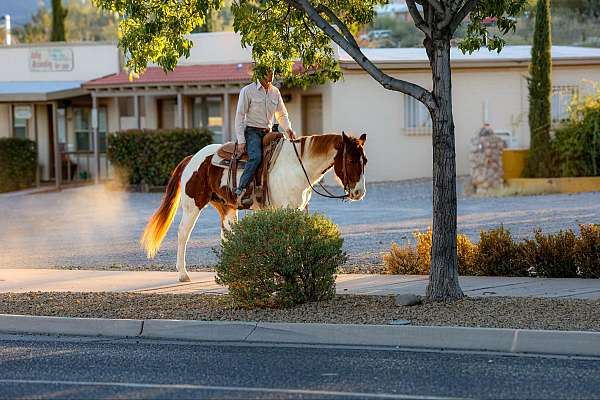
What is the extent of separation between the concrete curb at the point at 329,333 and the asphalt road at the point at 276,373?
236mm

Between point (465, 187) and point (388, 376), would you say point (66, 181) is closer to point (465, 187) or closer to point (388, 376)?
point (465, 187)

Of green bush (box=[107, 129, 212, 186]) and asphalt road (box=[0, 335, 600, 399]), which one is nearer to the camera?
asphalt road (box=[0, 335, 600, 399])

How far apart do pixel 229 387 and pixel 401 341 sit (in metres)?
2.25

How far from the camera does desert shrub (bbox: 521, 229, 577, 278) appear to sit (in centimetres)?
1259

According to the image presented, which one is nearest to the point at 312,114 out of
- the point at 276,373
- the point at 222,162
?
the point at 222,162

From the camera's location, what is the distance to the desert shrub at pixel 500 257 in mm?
12914

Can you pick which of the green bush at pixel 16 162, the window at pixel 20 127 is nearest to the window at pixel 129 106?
the green bush at pixel 16 162

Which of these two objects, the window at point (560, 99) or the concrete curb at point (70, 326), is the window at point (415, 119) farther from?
the concrete curb at point (70, 326)

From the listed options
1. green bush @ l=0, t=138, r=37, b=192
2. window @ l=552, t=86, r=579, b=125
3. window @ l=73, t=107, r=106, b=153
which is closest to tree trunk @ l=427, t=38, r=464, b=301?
window @ l=552, t=86, r=579, b=125

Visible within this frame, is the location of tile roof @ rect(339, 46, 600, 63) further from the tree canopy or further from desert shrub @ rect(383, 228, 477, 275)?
the tree canopy

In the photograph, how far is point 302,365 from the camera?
858 centimetres

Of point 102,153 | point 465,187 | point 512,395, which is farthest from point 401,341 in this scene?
point 102,153

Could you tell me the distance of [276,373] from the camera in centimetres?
826

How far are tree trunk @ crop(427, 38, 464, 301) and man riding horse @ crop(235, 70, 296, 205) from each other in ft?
8.94
